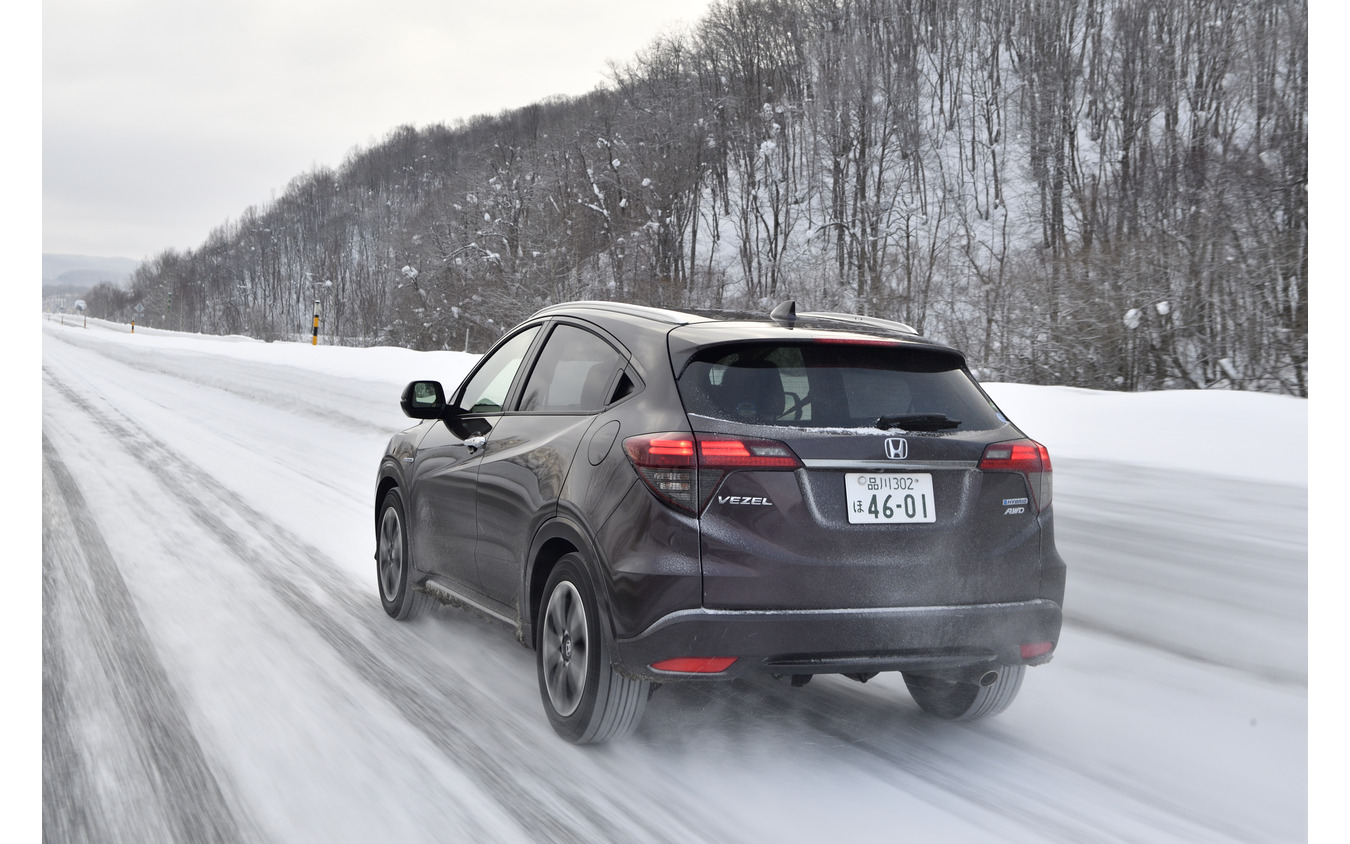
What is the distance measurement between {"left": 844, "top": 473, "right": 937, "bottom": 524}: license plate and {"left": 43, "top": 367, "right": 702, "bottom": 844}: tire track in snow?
1.14 m

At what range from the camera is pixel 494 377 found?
550 centimetres

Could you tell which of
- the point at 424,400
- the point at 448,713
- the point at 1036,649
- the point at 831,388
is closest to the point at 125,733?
the point at 448,713

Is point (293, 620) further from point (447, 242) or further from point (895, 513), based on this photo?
point (447, 242)

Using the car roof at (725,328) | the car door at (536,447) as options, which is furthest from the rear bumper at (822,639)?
the car roof at (725,328)

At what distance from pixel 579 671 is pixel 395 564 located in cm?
242

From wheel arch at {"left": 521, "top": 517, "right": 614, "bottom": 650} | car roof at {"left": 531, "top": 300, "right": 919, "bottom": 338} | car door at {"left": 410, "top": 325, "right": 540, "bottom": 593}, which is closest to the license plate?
car roof at {"left": 531, "top": 300, "right": 919, "bottom": 338}

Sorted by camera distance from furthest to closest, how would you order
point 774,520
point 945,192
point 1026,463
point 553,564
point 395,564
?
1. point 945,192
2. point 395,564
3. point 553,564
4. point 1026,463
5. point 774,520

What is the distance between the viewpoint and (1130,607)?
6102 mm

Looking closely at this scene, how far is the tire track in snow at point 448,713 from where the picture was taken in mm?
3330

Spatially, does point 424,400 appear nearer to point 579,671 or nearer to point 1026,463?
point 579,671

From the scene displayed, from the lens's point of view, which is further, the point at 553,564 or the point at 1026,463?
the point at 553,564

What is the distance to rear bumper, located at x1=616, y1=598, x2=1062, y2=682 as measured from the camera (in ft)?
11.5

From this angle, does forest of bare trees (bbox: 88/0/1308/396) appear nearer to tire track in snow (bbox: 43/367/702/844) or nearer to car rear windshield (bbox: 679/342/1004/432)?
tire track in snow (bbox: 43/367/702/844)

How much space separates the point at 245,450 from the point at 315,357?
51.7ft
